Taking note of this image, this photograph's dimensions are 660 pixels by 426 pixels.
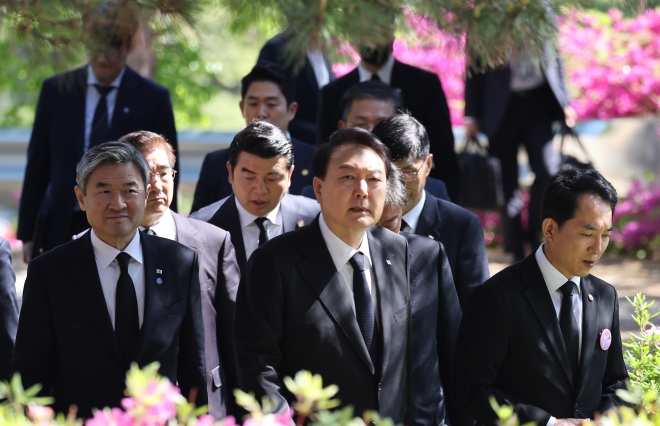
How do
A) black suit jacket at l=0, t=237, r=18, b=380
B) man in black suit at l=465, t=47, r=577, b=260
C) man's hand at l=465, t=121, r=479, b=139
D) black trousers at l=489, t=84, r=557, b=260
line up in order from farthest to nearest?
man's hand at l=465, t=121, r=479, b=139 → black trousers at l=489, t=84, r=557, b=260 → man in black suit at l=465, t=47, r=577, b=260 → black suit jacket at l=0, t=237, r=18, b=380

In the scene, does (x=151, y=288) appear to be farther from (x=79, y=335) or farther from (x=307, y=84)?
(x=307, y=84)

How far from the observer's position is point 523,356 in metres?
3.34

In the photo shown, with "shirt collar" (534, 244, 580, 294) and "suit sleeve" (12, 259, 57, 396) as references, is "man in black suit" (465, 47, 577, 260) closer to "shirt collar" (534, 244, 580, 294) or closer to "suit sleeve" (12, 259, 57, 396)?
"shirt collar" (534, 244, 580, 294)

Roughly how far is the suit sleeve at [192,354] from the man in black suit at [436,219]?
3.68 feet

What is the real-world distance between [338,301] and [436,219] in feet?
3.77

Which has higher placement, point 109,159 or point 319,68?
point 319,68

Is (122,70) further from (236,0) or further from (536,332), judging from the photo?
(536,332)

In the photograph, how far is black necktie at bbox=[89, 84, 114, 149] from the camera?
224 inches

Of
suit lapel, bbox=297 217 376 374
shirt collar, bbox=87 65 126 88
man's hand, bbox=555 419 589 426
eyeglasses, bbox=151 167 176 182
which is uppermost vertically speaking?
shirt collar, bbox=87 65 126 88

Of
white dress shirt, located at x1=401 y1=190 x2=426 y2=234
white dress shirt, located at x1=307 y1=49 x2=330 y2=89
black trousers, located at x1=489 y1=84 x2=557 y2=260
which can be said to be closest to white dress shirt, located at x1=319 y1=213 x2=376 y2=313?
white dress shirt, located at x1=401 y1=190 x2=426 y2=234

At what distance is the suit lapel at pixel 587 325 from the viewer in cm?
334

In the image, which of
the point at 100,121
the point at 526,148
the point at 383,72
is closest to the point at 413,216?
the point at 383,72

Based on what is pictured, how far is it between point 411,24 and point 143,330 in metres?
1.78

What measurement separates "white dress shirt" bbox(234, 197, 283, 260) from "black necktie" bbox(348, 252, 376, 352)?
1.09m
